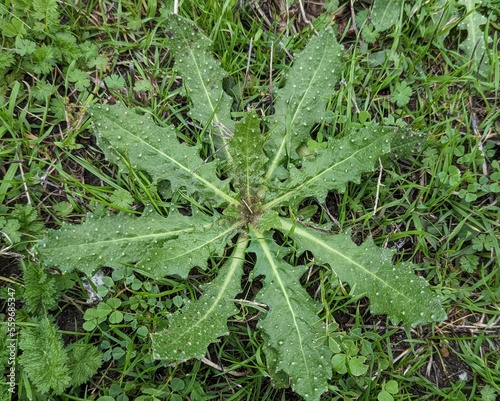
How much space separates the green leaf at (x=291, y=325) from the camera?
2484 millimetres

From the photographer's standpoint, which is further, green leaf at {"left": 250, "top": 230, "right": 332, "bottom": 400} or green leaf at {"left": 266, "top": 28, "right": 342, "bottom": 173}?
green leaf at {"left": 266, "top": 28, "right": 342, "bottom": 173}

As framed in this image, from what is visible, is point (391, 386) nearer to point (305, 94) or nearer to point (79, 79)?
point (305, 94)

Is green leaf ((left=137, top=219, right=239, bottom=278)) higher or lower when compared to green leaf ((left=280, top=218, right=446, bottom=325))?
lower

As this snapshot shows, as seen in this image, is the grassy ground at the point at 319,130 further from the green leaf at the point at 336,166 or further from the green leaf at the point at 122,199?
the green leaf at the point at 336,166

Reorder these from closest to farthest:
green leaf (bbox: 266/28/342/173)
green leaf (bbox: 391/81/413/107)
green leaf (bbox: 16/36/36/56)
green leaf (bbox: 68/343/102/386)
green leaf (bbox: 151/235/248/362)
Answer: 1. green leaf (bbox: 151/235/248/362)
2. green leaf (bbox: 68/343/102/386)
3. green leaf (bbox: 266/28/342/173)
4. green leaf (bbox: 16/36/36/56)
5. green leaf (bbox: 391/81/413/107)

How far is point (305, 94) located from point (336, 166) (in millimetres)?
449

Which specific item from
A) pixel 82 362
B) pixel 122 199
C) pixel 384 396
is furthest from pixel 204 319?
pixel 384 396

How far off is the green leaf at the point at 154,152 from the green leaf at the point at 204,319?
37 centimetres

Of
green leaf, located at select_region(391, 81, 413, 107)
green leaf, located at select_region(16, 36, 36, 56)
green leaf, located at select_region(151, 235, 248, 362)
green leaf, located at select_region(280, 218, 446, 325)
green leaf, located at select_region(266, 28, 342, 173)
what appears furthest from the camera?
green leaf, located at select_region(391, 81, 413, 107)

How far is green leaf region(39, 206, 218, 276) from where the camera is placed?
2592 mm

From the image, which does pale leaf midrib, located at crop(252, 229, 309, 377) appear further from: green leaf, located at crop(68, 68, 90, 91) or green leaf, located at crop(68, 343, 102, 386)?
green leaf, located at crop(68, 68, 90, 91)

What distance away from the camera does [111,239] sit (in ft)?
8.69

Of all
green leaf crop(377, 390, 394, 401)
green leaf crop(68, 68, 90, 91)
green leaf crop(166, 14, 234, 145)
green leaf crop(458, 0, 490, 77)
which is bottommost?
green leaf crop(377, 390, 394, 401)

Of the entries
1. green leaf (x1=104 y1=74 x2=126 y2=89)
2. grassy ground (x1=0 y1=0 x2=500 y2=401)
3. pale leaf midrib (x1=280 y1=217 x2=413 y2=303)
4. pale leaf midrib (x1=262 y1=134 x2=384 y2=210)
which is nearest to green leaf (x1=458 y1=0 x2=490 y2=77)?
grassy ground (x1=0 y1=0 x2=500 y2=401)
